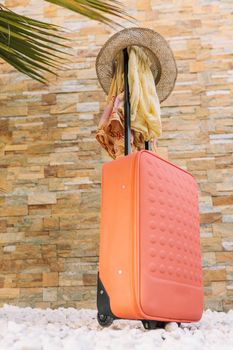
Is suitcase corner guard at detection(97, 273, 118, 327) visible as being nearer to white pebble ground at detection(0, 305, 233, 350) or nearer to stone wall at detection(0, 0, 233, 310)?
white pebble ground at detection(0, 305, 233, 350)

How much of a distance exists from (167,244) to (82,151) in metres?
1.11

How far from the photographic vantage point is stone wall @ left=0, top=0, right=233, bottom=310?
207cm

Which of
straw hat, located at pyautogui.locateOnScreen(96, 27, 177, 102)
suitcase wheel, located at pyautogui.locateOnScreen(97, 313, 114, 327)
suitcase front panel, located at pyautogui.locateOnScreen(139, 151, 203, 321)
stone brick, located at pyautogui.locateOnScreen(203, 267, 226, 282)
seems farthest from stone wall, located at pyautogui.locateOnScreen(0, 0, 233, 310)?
suitcase wheel, located at pyautogui.locateOnScreen(97, 313, 114, 327)

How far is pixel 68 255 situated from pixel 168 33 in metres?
1.31

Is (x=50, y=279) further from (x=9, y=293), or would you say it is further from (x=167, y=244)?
(x=167, y=244)

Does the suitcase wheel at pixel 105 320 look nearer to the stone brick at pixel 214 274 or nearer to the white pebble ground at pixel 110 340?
the white pebble ground at pixel 110 340

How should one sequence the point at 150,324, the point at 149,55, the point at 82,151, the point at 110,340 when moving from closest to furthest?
the point at 110,340 < the point at 150,324 < the point at 149,55 < the point at 82,151

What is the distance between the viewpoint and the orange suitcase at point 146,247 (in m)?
1.12

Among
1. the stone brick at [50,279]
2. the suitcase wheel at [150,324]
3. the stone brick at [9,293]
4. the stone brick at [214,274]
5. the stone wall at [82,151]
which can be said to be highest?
the suitcase wheel at [150,324]

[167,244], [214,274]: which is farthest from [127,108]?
[214,274]

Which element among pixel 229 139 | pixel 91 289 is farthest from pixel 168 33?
pixel 91 289

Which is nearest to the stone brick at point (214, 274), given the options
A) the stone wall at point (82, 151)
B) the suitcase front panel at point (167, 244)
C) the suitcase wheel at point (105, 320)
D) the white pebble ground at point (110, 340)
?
the stone wall at point (82, 151)

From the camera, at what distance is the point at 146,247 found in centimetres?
115

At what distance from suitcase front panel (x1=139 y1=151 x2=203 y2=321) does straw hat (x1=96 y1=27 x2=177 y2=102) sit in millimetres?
434
